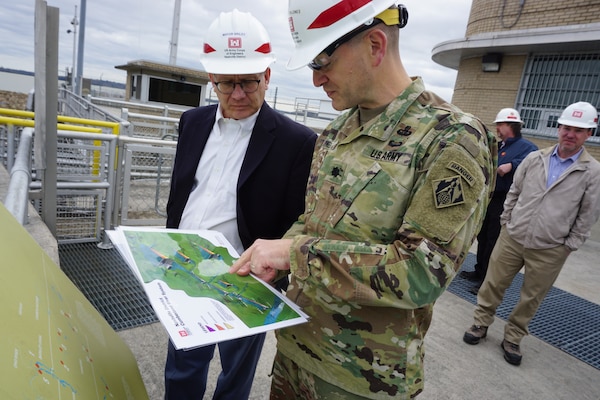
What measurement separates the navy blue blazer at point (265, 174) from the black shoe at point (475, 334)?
2287 mm

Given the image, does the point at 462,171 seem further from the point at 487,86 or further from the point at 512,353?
the point at 487,86

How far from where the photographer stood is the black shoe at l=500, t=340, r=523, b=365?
3.18 meters

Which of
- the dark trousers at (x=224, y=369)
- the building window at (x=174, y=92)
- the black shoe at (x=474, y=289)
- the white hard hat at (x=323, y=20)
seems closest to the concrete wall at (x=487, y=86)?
the black shoe at (x=474, y=289)

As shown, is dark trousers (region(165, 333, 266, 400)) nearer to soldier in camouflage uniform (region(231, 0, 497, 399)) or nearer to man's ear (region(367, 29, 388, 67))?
soldier in camouflage uniform (region(231, 0, 497, 399))

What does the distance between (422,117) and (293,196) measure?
92cm

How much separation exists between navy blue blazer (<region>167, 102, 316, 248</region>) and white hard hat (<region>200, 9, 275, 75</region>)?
271mm

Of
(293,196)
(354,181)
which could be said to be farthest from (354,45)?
(293,196)

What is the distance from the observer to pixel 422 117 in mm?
1175

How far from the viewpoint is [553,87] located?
26.7 feet

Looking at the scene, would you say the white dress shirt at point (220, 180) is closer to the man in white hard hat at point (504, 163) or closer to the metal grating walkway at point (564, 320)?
the metal grating walkway at point (564, 320)

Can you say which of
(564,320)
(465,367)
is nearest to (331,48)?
(465,367)

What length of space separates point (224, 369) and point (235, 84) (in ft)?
4.69

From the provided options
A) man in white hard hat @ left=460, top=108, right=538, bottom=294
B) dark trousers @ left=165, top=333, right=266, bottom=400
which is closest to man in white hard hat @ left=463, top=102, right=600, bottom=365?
man in white hard hat @ left=460, top=108, right=538, bottom=294

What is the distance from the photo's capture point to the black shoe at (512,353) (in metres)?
3.18
